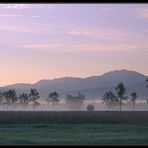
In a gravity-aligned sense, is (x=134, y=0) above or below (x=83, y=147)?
above

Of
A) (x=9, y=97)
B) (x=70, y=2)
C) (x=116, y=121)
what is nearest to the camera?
(x=70, y=2)

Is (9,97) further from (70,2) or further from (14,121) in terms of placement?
(70,2)

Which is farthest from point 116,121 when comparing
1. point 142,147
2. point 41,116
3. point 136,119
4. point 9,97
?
point 9,97

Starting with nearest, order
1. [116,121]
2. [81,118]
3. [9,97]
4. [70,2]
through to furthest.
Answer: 1. [70,2]
2. [116,121]
3. [81,118]
4. [9,97]

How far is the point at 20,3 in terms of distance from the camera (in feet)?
12.9

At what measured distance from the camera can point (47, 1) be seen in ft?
12.8

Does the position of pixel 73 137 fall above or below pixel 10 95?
below

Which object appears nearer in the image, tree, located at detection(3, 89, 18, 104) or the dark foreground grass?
the dark foreground grass

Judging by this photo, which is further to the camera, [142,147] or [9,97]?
[9,97]

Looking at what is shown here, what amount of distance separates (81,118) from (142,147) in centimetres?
5640

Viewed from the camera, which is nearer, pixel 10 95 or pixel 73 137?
pixel 73 137

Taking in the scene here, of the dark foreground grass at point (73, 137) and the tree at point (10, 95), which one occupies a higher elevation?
the tree at point (10, 95)

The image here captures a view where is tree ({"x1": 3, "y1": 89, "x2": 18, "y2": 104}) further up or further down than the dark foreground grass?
further up

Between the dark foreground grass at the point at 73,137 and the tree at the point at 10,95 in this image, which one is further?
the tree at the point at 10,95
